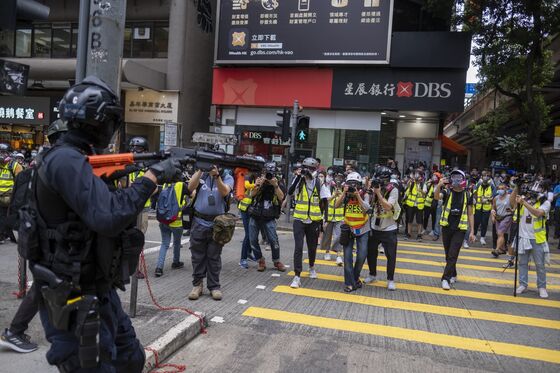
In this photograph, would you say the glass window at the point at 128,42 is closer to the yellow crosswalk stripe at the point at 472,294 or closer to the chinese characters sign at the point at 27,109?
the chinese characters sign at the point at 27,109

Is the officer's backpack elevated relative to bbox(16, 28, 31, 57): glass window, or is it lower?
Result: lower

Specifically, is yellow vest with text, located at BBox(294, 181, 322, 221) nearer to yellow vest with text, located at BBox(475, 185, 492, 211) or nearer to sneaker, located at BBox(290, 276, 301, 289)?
sneaker, located at BBox(290, 276, 301, 289)

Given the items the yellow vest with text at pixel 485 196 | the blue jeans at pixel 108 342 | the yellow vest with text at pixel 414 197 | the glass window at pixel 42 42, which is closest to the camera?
the blue jeans at pixel 108 342

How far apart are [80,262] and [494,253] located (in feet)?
34.3

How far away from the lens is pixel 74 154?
238 centimetres

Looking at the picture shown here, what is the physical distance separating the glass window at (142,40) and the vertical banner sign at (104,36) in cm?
1902

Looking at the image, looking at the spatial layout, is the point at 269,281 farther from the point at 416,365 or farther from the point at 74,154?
the point at 74,154

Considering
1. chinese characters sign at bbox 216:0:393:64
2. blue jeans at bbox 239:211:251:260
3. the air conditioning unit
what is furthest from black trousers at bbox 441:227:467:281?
the air conditioning unit

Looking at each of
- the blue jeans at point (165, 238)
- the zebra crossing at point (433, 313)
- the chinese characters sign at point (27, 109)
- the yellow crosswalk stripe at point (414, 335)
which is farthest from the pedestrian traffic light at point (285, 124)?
the chinese characters sign at point (27, 109)

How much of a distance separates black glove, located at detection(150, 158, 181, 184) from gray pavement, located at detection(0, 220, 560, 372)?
232 centimetres

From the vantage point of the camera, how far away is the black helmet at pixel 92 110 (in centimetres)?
250

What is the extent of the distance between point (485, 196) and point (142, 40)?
55.6ft

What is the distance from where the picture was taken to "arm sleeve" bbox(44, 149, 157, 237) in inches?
89.9

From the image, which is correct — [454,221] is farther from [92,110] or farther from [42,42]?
[42,42]
